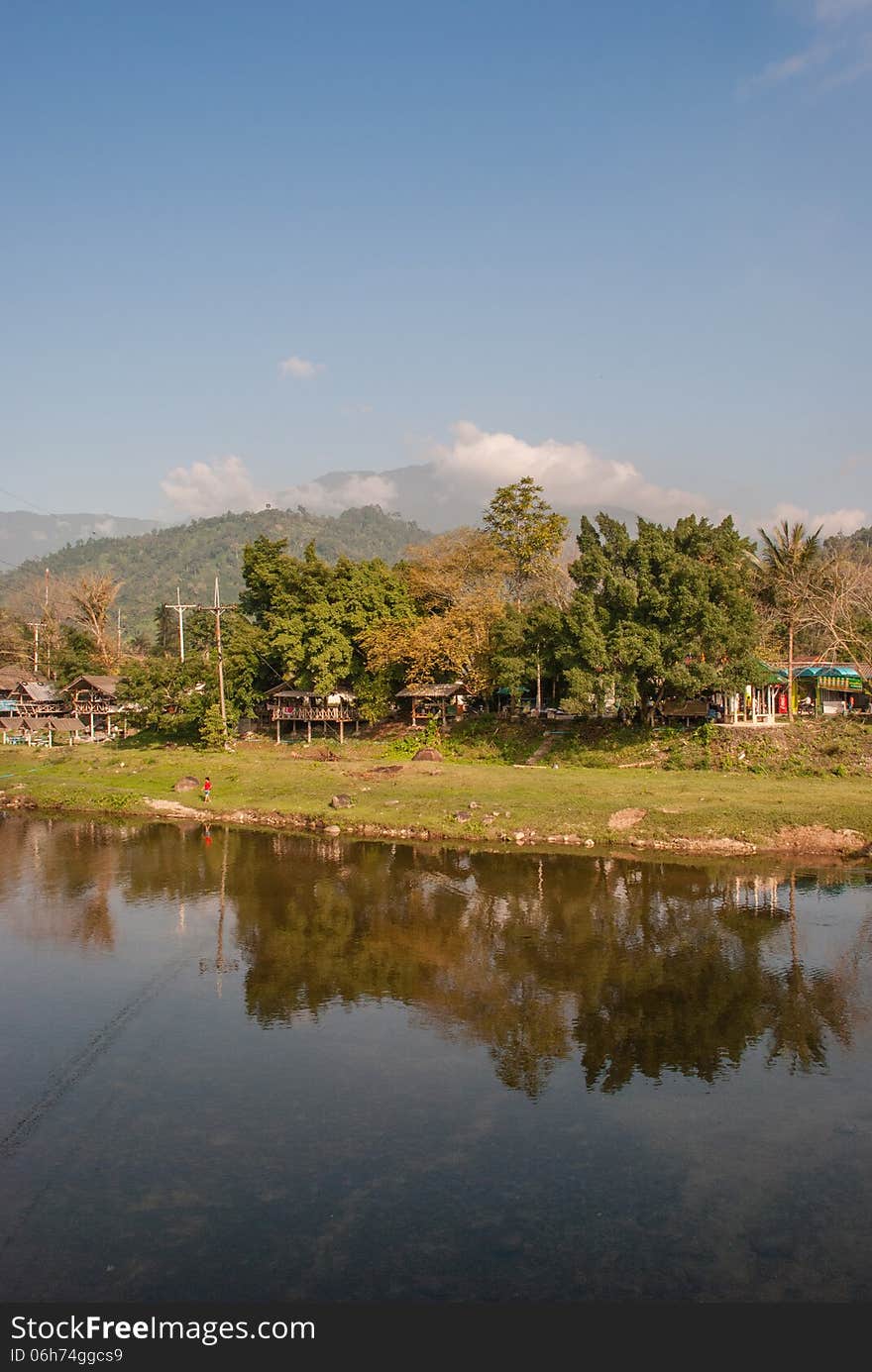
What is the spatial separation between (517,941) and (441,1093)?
9.95m

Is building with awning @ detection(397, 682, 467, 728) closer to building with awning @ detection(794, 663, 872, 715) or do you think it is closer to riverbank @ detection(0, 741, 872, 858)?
riverbank @ detection(0, 741, 872, 858)

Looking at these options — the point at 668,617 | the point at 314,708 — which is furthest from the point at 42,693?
the point at 668,617

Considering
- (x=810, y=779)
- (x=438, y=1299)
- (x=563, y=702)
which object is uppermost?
(x=563, y=702)

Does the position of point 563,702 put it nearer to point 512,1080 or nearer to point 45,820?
point 45,820

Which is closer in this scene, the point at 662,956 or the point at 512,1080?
the point at 512,1080

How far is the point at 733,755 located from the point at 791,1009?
27.5m

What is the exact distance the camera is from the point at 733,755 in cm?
4931

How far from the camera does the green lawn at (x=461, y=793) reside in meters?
40.0

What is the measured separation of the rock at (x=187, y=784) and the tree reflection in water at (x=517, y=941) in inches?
353

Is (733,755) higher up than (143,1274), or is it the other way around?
(733,755)

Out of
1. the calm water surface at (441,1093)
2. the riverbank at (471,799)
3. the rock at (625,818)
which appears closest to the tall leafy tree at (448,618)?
the riverbank at (471,799)

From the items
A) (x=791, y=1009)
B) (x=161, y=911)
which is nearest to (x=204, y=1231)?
(x=791, y=1009)

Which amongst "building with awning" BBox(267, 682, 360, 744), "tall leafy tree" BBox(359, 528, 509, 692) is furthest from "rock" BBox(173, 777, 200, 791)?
"tall leafy tree" BBox(359, 528, 509, 692)

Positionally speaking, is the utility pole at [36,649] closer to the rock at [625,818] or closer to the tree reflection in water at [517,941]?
the tree reflection in water at [517,941]
